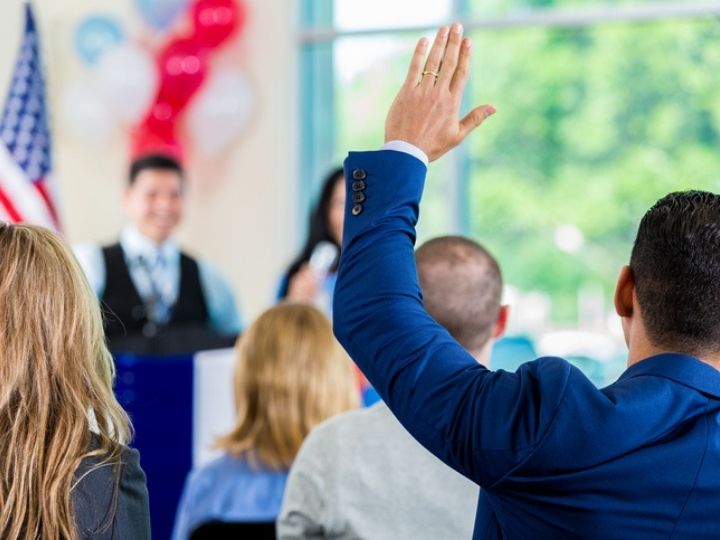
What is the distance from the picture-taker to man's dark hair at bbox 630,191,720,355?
42.1 inches

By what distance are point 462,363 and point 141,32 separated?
214 inches

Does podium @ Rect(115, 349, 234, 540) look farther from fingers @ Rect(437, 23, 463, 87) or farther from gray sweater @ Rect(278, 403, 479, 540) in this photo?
fingers @ Rect(437, 23, 463, 87)

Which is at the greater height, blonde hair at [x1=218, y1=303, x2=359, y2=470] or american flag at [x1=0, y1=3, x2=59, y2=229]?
american flag at [x1=0, y1=3, x2=59, y2=229]

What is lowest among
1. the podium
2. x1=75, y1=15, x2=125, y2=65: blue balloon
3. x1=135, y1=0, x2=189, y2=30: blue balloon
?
the podium

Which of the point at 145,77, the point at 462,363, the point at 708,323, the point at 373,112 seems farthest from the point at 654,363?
the point at 373,112

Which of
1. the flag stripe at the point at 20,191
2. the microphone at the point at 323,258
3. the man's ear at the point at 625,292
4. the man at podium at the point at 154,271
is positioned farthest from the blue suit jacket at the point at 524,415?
the flag stripe at the point at 20,191

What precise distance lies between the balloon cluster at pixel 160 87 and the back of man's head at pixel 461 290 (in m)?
3.83

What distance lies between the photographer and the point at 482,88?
19.0 ft

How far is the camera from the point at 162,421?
11.4 feet

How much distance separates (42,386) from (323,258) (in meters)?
2.70

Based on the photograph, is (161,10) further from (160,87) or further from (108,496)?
(108,496)

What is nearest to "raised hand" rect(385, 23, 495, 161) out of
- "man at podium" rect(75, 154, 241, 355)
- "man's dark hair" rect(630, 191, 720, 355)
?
"man's dark hair" rect(630, 191, 720, 355)

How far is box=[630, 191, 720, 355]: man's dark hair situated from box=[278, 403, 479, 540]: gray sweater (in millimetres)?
656

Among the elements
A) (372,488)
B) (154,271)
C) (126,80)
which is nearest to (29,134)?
(154,271)
